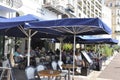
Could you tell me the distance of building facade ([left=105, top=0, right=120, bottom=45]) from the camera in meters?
99.7

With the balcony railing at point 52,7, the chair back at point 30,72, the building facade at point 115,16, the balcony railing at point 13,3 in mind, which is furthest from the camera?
the building facade at point 115,16

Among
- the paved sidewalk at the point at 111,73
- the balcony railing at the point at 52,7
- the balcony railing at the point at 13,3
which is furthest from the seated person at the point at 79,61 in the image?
the balcony railing at the point at 52,7

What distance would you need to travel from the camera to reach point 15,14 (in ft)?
66.6

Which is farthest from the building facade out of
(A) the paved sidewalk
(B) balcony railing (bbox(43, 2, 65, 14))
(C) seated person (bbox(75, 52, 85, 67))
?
(C) seated person (bbox(75, 52, 85, 67))

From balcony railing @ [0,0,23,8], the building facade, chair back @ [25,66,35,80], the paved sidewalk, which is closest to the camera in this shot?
chair back @ [25,66,35,80]

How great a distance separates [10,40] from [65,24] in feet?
38.2

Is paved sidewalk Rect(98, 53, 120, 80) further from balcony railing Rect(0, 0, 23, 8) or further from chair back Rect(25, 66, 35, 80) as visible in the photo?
balcony railing Rect(0, 0, 23, 8)

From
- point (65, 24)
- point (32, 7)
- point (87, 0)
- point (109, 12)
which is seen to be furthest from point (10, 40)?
point (109, 12)

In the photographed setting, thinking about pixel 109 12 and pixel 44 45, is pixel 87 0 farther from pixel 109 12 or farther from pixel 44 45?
pixel 44 45

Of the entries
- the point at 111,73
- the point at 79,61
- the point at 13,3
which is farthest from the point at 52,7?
the point at 79,61

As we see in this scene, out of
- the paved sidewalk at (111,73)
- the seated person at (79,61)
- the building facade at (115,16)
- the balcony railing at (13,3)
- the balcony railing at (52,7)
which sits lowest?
the paved sidewalk at (111,73)

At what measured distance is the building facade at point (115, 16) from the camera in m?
99.7

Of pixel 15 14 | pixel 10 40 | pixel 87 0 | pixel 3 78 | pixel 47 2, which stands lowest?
pixel 3 78

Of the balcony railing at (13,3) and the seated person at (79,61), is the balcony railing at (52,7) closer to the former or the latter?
the balcony railing at (13,3)
